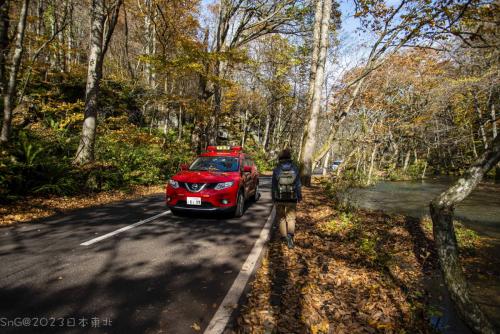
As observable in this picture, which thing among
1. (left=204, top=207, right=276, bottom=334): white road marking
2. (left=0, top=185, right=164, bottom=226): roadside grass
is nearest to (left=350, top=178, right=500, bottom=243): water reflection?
(left=204, top=207, right=276, bottom=334): white road marking

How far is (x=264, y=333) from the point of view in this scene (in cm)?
291

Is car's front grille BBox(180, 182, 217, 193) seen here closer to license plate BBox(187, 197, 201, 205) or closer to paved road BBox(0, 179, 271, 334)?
license plate BBox(187, 197, 201, 205)

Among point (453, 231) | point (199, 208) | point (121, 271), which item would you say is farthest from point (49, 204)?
point (453, 231)

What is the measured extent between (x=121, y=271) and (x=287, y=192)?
10.8ft

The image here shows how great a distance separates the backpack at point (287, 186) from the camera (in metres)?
5.54

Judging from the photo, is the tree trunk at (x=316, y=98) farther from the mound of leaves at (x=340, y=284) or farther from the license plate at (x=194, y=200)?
the license plate at (x=194, y=200)

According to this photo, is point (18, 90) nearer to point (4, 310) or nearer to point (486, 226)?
point (4, 310)

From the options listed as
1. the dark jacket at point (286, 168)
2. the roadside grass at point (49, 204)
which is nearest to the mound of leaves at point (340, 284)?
the dark jacket at point (286, 168)

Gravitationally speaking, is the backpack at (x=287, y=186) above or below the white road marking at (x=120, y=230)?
above

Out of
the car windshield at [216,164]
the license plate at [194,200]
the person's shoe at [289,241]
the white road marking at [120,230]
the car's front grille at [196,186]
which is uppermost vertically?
the car windshield at [216,164]

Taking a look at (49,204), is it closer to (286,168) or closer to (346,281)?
(286,168)

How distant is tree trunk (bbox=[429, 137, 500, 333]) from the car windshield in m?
5.23

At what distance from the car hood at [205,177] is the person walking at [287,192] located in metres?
1.76

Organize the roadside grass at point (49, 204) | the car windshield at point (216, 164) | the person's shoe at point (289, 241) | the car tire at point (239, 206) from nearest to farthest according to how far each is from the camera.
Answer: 1. the person's shoe at point (289, 241)
2. the roadside grass at point (49, 204)
3. the car tire at point (239, 206)
4. the car windshield at point (216, 164)
